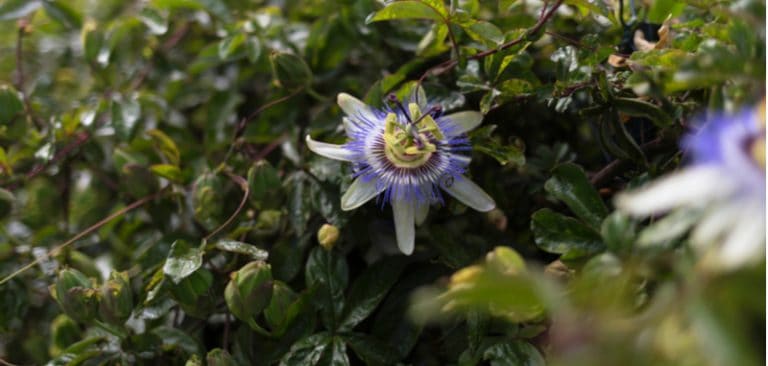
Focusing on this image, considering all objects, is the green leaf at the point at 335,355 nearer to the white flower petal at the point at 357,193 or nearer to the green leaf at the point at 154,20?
the white flower petal at the point at 357,193

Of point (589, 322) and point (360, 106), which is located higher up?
point (589, 322)

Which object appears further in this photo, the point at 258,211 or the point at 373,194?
the point at 258,211

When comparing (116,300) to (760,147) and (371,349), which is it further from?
(760,147)

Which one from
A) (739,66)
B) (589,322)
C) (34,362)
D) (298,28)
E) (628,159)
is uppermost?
(739,66)

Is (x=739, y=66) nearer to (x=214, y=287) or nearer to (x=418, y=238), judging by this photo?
(x=418, y=238)

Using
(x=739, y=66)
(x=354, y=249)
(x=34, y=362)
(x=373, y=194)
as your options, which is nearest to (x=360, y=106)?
(x=373, y=194)

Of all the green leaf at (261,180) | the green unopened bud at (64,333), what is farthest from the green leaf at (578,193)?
the green unopened bud at (64,333)
